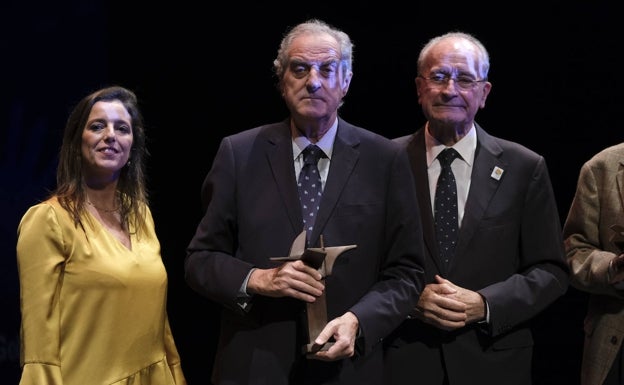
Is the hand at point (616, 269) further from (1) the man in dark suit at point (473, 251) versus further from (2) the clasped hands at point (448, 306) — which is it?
(2) the clasped hands at point (448, 306)

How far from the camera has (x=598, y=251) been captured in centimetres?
391

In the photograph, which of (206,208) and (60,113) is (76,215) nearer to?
(206,208)

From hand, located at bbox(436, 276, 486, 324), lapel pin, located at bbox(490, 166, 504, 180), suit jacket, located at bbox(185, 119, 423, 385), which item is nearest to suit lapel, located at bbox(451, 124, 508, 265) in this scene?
lapel pin, located at bbox(490, 166, 504, 180)

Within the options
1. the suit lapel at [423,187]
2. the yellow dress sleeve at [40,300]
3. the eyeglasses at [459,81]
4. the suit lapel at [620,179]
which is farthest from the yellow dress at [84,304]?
the suit lapel at [620,179]

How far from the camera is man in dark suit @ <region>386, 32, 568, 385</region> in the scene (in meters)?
3.59

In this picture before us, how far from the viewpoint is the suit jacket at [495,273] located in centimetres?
360

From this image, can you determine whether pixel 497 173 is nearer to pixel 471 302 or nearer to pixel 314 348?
pixel 471 302

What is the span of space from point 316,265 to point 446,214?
77cm

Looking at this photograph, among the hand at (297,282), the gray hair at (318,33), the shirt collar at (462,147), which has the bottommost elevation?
the hand at (297,282)

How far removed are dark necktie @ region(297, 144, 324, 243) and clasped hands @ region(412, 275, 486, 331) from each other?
0.52 m

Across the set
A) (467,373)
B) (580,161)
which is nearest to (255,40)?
(580,161)

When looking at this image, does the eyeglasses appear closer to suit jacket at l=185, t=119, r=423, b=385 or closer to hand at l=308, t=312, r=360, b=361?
suit jacket at l=185, t=119, r=423, b=385

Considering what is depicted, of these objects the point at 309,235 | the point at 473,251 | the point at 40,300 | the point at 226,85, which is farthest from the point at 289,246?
the point at 226,85

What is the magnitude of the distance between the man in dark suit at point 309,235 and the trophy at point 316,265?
0.11 meters
